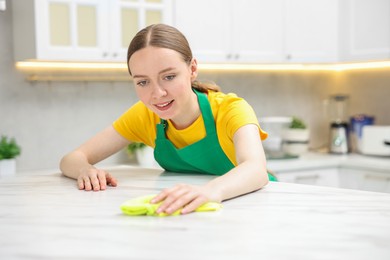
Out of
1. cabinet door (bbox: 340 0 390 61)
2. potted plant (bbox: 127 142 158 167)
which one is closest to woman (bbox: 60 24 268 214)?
potted plant (bbox: 127 142 158 167)

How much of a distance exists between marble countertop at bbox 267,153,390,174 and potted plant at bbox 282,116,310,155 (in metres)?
0.17

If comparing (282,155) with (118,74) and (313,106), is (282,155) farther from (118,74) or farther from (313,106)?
(118,74)

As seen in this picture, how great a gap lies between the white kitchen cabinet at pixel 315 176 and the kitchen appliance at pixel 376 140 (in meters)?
0.28

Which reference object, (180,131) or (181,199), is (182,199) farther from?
(180,131)

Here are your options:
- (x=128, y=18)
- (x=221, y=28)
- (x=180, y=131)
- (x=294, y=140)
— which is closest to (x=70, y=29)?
(x=128, y=18)

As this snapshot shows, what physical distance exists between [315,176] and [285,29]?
992mm

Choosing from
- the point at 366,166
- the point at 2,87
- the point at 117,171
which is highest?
the point at 2,87

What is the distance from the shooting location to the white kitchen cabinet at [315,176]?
145 inches

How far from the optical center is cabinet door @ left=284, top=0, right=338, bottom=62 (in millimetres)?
3922

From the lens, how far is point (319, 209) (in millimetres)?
Result: 1327

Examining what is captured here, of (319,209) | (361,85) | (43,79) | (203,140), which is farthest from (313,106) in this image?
(319,209)

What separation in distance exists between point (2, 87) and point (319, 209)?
96.8 inches

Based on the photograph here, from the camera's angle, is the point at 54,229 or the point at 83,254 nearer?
the point at 83,254

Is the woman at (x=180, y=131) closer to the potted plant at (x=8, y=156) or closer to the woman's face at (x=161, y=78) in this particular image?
the woman's face at (x=161, y=78)
